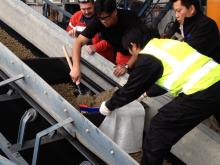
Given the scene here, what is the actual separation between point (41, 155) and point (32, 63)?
958 mm

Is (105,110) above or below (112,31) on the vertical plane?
below

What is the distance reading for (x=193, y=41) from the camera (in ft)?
9.78

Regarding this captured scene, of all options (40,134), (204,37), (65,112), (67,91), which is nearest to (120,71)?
(67,91)

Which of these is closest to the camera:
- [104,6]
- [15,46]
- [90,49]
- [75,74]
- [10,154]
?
[10,154]

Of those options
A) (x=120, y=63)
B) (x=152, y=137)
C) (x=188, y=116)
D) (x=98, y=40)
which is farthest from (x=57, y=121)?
(x=98, y=40)

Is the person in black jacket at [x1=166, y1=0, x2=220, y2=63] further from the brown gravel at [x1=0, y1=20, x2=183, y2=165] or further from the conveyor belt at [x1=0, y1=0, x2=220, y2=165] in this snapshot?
the brown gravel at [x1=0, y1=20, x2=183, y2=165]

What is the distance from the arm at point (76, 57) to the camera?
3227 mm

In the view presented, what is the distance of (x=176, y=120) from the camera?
7.54ft

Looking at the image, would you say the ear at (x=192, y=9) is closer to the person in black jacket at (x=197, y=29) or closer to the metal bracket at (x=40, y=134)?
the person in black jacket at (x=197, y=29)

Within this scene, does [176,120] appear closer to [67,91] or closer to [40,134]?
[40,134]

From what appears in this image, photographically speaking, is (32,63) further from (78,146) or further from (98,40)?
(78,146)

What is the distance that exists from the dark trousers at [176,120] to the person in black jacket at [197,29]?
722mm

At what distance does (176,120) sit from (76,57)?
1.25 meters

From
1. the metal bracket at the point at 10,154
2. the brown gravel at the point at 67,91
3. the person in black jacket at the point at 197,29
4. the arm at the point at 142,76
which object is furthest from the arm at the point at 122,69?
the metal bracket at the point at 10,154
